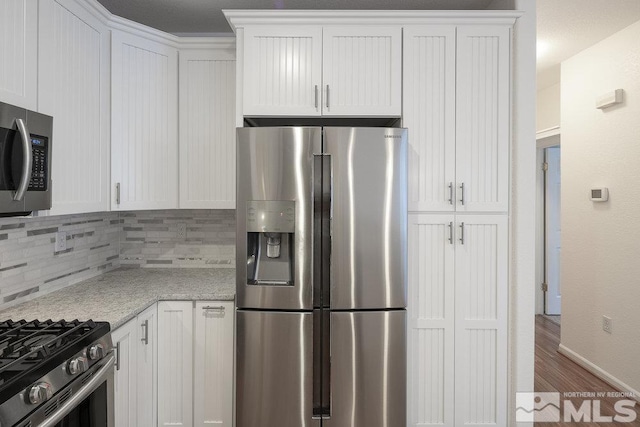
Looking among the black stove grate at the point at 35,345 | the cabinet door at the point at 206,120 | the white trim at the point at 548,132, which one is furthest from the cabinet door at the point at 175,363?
the white trim at the point at 548,132

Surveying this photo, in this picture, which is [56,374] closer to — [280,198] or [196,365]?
[196,365]

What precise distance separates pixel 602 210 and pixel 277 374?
3.08 meters

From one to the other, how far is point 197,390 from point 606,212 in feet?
11.3

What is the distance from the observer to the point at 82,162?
6.60 feet

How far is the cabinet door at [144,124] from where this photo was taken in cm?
232

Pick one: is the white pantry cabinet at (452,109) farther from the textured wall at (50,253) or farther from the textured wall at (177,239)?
the textured wall at (50,253)

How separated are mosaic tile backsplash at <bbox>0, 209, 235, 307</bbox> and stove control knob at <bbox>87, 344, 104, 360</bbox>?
83 centimetres

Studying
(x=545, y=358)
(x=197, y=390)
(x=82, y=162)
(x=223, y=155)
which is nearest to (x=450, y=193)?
(x=223, y=155)

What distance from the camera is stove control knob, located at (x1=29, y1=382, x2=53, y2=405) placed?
3.73ft

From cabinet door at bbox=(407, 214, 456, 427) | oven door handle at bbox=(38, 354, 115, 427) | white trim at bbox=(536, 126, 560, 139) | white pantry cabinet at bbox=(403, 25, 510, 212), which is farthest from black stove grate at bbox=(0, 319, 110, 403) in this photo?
white trim at bbox=(536, 126, 560, 139)

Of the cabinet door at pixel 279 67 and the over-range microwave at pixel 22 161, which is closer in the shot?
the over-range microwave at pixel 22 161

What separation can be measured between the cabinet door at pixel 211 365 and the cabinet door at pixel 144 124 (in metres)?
0.81

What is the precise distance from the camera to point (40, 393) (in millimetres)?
1161

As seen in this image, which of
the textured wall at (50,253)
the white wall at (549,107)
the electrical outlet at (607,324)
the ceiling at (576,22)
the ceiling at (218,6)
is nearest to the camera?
the textured wall at (50,253)
